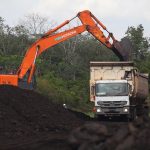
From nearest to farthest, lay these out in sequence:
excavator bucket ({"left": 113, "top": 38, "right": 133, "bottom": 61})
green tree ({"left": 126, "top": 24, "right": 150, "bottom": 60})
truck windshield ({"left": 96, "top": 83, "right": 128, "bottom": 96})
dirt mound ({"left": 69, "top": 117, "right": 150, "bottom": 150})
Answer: dirt mound ({"left": 69, "top": 117, "right": 150, "bottom": 150})
truck windshield ({"left": 96, "top": 83, "right": 128, "bottom": 96})
excavator bucket ({"left": 113, "top": 38, "right": 133, "bottom": 61})
green tree ({"left": 126, "top": 24, "right": 150, "bottom": 60})

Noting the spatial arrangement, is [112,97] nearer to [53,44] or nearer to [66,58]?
[53,44]

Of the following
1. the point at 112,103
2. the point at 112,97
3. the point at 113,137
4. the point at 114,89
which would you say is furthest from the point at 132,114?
the point at 113,137

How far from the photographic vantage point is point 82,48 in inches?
3182

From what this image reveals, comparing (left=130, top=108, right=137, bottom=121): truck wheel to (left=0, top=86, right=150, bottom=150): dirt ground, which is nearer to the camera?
(left=0, top=86, right=150, bottom=150): dirt ground

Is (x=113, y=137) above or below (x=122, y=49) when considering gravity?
below

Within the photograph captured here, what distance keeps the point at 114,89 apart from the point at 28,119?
24.6 ft

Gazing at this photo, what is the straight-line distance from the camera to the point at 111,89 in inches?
1243

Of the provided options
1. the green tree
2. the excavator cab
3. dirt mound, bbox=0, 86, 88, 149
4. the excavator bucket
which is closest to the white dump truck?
the excavator bucket

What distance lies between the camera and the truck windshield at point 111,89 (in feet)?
103

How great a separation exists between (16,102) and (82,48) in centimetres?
5274

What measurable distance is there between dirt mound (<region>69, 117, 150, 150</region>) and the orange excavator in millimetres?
20666

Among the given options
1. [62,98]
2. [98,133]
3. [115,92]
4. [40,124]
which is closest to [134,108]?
[115,92]

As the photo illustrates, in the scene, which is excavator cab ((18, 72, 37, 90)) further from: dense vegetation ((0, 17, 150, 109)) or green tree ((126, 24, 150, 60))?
green tree ((126, 24, 150, 60))

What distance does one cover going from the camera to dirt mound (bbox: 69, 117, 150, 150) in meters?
11.1
